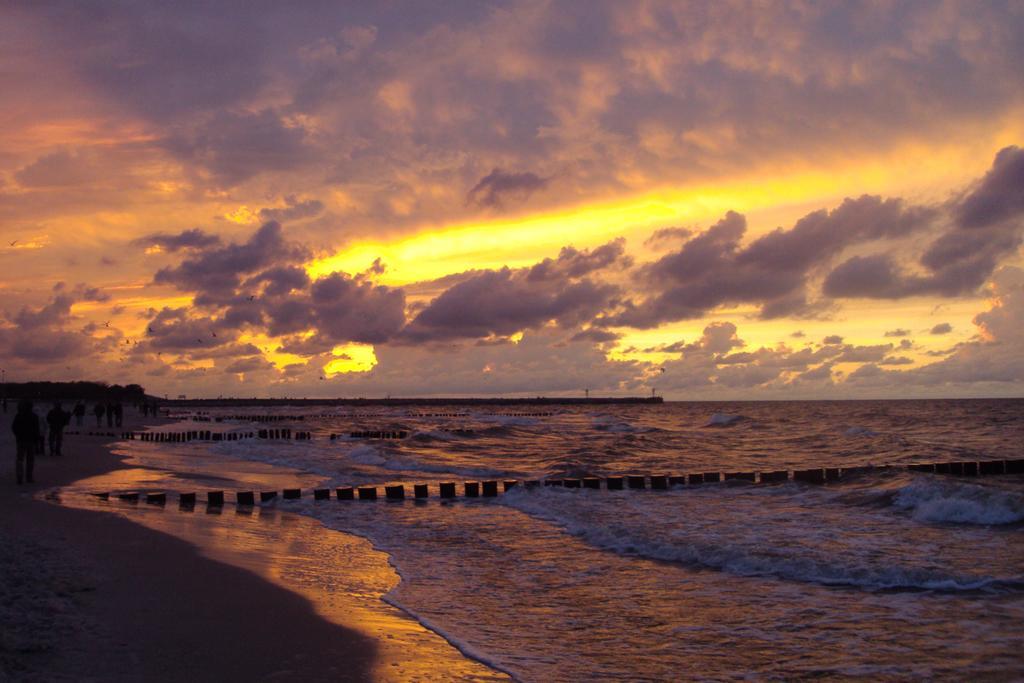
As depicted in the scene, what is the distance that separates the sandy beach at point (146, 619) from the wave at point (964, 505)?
1380 cm

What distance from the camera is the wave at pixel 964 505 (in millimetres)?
17078

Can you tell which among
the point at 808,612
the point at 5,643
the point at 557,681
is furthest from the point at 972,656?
the point at 5,643

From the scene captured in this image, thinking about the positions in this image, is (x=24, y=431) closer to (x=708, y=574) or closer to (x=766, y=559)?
(x=708, y=574)

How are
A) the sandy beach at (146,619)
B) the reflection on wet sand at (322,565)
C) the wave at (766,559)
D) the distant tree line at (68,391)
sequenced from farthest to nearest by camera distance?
the distant tree line at (68,391) → the wave at (766,559) → the reflection on wet sand at (322,565) → the sandy beach at (146,619)

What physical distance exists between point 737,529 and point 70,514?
1268 centimetres

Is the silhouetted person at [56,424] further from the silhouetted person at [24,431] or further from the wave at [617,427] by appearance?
the wave at [617,427]

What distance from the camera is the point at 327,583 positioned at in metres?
11.5

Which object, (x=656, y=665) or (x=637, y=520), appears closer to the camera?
(x=656, y=665)

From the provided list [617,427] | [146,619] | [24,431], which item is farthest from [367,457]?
[617,427]

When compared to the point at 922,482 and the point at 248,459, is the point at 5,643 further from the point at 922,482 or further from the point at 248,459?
the point at 248,459

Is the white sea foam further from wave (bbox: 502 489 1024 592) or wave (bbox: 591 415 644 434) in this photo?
wave (bbox: 591 415 644 434)

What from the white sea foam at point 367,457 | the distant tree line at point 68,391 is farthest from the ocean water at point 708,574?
the distant tree line at point 68,391

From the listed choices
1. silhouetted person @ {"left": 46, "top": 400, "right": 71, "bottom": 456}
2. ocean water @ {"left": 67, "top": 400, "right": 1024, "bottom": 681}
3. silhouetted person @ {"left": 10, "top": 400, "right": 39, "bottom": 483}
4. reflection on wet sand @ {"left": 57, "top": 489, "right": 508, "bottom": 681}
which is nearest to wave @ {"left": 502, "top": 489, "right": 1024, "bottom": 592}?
ocean water @ {"left": 67, "top": 400, "right": 1024, "bottom": 681}

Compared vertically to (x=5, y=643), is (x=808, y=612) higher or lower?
lower
